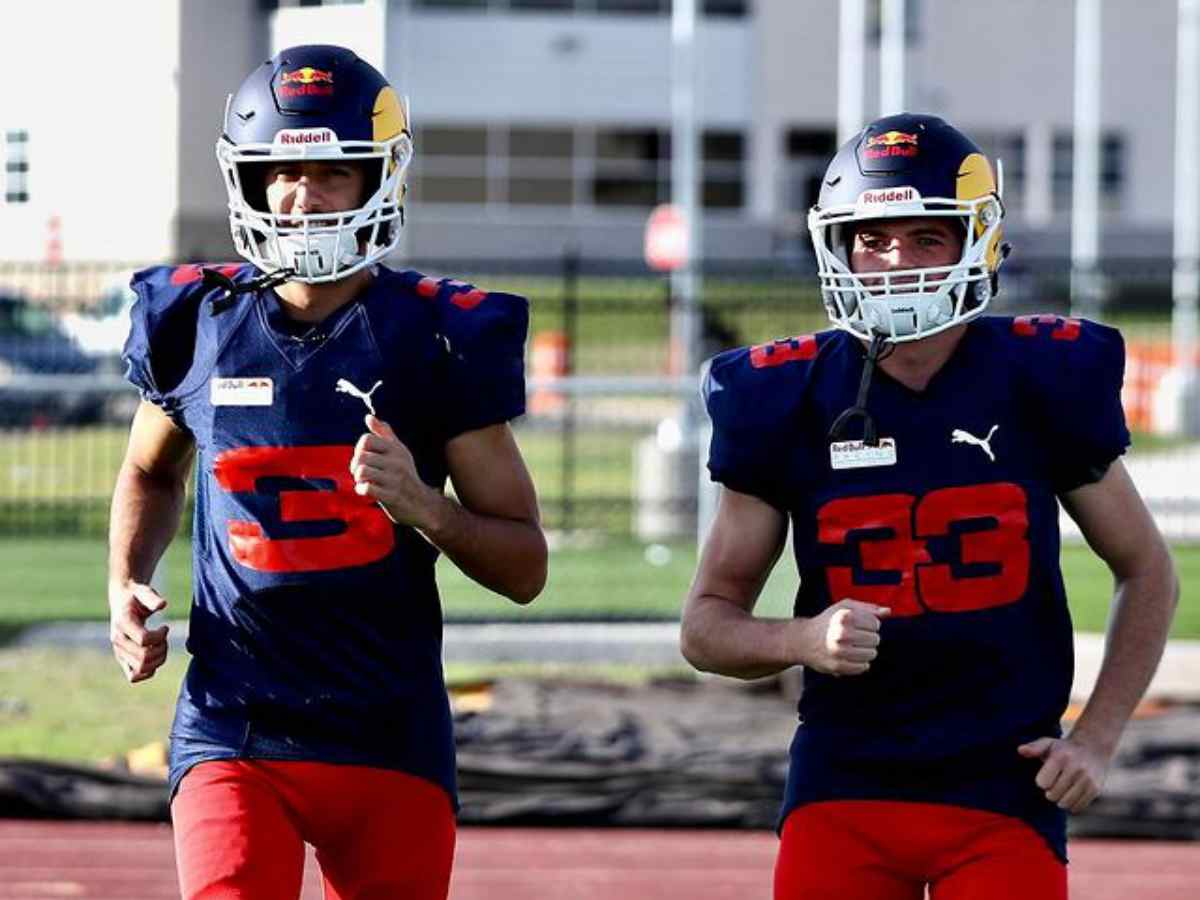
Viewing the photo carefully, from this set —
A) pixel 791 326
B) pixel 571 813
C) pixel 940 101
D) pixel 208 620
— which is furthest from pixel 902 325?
pixel 940 101

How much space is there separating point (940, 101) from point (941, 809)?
1669 inches

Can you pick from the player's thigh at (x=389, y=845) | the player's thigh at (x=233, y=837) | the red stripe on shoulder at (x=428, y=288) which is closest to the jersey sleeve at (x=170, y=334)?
the red stripe on shoulder at (x=428, y=288)

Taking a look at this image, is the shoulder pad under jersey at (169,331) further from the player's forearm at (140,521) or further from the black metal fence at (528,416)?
the black metal fence at (528,416)

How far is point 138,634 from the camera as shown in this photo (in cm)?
429

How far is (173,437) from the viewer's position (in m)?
4.58

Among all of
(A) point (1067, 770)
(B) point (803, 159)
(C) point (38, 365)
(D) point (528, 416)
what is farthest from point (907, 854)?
(B) point (803, 159)

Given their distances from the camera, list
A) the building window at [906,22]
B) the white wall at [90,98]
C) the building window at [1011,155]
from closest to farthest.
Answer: the white wall at [90,98], the building window at [906,22], the building window at [1011,155]

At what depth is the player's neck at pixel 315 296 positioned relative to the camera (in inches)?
172

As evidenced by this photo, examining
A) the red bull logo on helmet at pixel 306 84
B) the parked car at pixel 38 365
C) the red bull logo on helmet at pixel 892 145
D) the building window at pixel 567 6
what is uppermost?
the building window at pixel 567 6

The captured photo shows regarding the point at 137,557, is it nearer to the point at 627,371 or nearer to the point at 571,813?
the point at 571,813

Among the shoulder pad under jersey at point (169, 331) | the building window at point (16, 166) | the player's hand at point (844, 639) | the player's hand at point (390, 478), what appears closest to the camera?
the player's hand at point (844, 639)

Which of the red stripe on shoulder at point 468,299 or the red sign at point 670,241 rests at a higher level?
the red stripe on shoulder at point 468,299

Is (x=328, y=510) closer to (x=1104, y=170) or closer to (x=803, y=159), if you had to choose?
(x=803, y=159)

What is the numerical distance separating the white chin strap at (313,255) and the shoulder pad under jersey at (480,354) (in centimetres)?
18
